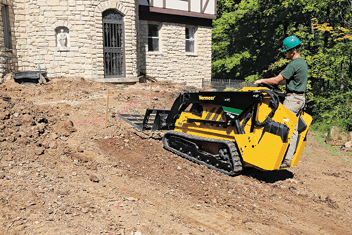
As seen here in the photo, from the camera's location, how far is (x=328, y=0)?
50.9 ft

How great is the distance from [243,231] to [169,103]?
9255 mm

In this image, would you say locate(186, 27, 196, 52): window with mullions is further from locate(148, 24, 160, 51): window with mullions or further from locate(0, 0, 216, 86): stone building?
locate(0, 0, 216, 86): stone building

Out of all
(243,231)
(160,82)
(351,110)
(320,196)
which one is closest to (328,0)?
(351,110)

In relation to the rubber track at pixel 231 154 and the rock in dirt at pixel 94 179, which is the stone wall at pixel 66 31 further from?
the rock in dirt at pixel 94 179

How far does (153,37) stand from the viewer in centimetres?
1897

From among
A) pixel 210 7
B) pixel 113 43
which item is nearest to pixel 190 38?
pixel 210 7

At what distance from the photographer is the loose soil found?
3.67 meters

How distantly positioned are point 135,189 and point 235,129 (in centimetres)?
214

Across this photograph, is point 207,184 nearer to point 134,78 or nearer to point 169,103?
point 169,103

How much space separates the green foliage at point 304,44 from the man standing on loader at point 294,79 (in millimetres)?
8193

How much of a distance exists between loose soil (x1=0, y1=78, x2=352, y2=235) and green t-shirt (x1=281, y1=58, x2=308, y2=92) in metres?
1.95

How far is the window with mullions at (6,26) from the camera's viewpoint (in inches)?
535

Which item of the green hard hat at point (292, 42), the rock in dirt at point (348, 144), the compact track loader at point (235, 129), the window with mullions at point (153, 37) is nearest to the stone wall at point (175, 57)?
the window with mullions at point (153, 37)

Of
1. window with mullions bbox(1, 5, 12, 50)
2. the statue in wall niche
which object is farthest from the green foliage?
window with mullions bbox(1, 5, 12, 50)
